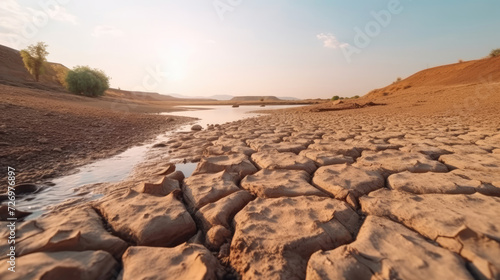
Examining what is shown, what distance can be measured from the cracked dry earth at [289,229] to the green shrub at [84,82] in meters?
22.1

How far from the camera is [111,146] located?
9.89 ft

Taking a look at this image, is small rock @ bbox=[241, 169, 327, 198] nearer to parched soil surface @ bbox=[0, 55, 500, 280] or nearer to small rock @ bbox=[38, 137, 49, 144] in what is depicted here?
parched soil surface @ bbox=[0, 55, 500, 280]

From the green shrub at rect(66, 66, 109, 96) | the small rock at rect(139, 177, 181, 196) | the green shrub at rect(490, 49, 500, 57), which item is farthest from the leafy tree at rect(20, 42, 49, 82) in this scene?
the green shrub at rect(490, 49, 500, 57)

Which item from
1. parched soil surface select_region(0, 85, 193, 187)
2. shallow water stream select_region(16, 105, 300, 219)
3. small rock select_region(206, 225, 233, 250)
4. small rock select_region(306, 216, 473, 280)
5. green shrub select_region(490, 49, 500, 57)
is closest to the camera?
small rock select_region(306, 216, 473, 280)

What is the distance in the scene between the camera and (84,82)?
18625 millimetres

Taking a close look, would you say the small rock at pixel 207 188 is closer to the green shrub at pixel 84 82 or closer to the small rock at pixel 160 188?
the small rock at pixel 160 188

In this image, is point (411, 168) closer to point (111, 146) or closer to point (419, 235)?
point (419, 235)

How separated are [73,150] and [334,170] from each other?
279 centimetres

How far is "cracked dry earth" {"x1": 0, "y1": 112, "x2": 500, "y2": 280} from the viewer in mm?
682

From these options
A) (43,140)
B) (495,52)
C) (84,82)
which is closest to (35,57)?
(84,82)

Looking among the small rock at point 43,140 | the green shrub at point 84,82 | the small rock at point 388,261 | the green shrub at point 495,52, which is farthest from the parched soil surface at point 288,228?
the green shrub at point 84,82

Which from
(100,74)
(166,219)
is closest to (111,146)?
(166,219)

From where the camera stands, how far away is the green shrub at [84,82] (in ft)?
60.6

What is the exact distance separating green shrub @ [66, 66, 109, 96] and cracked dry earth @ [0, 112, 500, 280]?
72.5 ft
